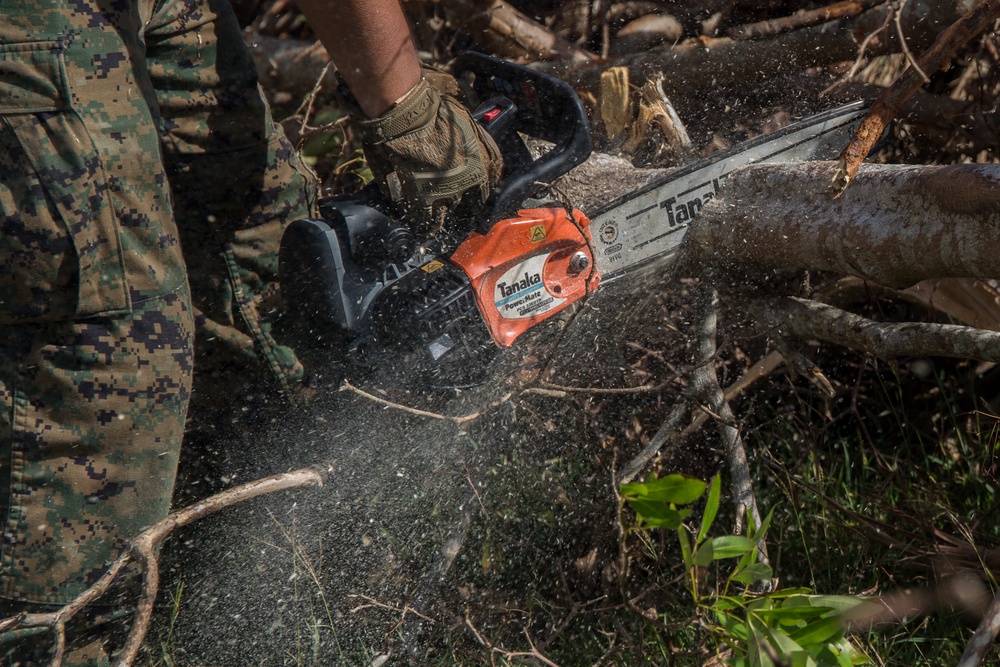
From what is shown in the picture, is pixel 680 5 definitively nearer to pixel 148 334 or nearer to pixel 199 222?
pixel 199 222

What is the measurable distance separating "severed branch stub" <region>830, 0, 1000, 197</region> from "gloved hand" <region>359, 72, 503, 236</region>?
858 mm

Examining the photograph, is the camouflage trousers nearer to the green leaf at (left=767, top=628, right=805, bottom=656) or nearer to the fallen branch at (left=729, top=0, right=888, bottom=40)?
the green leaf at (left=767, top=628, right=805, bottom=656)

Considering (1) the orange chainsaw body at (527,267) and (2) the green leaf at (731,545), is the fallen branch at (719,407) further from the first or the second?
(2) the green leaf at (731,545)

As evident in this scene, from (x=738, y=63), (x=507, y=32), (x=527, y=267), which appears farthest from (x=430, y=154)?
(x=738, y=63)

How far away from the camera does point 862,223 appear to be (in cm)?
171

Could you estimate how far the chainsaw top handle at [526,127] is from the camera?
2295 millimetres

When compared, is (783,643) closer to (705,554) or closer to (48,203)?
(705,554)

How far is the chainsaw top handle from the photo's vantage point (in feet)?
7.53

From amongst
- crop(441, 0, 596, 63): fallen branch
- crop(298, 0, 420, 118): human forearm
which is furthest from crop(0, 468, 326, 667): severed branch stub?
crop(441, 0, 596, 63): fallen branch

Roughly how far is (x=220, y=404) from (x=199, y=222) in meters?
0.54

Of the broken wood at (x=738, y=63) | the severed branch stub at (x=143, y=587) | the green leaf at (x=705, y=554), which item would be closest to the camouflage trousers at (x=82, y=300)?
the severed branch stub at (x=143, y=587)

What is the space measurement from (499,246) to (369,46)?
0.70m

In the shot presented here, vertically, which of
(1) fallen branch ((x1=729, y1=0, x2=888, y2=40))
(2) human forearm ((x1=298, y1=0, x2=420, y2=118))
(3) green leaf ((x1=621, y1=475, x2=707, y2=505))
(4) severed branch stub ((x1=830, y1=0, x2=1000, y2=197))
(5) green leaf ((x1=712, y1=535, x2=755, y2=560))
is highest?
(2) human forearm ((x1=298, y1=0, x2=420, y2=118))

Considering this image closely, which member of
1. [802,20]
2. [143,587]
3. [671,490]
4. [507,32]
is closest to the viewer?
[671,490]
